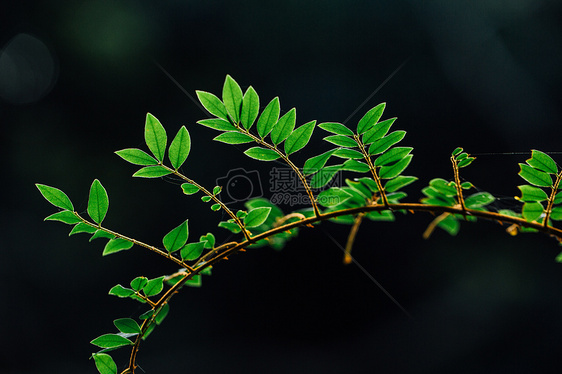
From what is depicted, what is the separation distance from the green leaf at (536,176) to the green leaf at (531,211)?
0.07ft

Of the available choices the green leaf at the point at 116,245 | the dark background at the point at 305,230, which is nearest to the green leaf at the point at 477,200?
the green leaf at the point at 116,245

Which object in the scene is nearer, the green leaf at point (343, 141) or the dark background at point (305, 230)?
the green leaf at point (343, 141)

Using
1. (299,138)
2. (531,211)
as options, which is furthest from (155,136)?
(531,211)

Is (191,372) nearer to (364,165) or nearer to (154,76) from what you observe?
(154,76)

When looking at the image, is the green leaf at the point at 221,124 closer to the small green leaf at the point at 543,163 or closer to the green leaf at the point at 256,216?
the green leaf at the point at 256,216

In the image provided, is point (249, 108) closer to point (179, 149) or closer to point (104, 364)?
point (179, 149)

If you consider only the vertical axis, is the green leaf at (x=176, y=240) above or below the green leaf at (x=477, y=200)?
above

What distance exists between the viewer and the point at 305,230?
6.07 ft

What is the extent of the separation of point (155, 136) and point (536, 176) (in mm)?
357

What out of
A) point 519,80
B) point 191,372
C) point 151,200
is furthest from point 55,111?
point 519,80

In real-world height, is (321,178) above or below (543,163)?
above

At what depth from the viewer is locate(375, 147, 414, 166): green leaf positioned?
0.36 metres

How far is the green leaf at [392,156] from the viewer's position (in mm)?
365

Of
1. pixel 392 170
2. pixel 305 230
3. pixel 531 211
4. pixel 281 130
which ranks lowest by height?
pixel 305 230
